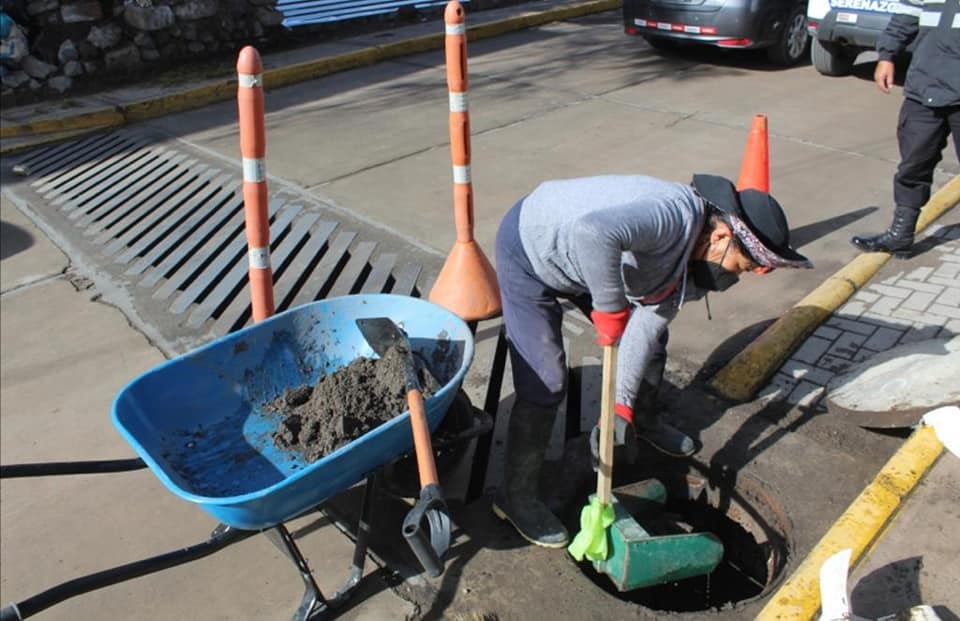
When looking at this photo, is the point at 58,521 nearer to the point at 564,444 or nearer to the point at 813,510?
the point at 564,444

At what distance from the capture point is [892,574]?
2.84 metres

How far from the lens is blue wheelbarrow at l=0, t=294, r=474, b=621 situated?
2.46 meters

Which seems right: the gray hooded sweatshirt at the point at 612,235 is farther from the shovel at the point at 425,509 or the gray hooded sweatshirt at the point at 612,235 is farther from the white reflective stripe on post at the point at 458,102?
the white reflective stripe on post at the point at 458,102

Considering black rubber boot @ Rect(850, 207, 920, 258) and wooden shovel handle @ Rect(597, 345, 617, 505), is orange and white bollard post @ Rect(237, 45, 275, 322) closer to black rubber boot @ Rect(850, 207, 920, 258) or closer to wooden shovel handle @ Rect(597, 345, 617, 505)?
wooden shovel handle @ Rect(597, 345, 617, 505)

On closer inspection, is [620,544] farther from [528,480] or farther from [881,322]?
[881,322]

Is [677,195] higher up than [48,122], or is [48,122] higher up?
[677,195]

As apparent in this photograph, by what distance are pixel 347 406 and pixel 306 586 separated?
645 mm

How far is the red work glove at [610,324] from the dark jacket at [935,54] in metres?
3.10

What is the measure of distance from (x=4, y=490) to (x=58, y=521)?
22.1 inches

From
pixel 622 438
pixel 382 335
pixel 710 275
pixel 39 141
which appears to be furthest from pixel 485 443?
pixel 39 141

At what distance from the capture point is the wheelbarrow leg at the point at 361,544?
2871 millimetres

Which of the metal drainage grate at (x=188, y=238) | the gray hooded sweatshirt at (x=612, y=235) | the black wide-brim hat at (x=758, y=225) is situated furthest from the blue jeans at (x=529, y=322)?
the metal drainage grate at (x=188, y=238)

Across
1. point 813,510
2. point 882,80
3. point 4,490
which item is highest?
point 882,80

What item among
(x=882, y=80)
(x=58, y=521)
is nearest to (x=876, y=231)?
(x=882, y=80)
